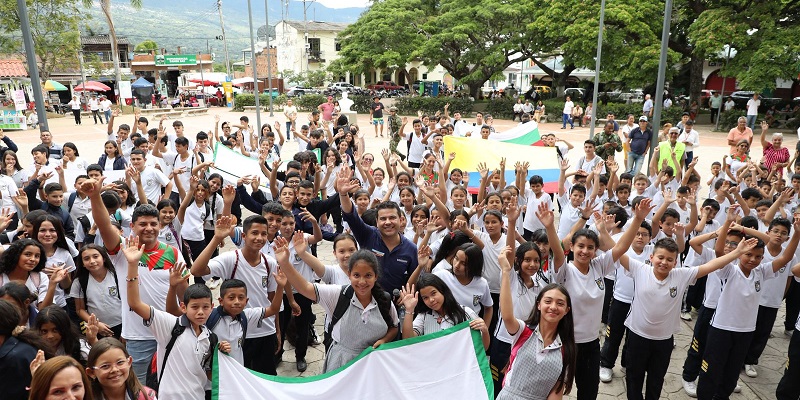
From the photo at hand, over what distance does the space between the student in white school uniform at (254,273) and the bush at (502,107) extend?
87.2 ft

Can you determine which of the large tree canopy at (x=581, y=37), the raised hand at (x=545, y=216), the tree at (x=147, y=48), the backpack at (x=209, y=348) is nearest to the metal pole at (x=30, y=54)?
the backpack at (x=209, y=348)

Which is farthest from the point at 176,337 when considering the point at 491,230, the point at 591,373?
the point at 591,373

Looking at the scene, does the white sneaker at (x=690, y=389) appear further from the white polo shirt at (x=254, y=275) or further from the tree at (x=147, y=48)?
the tree at (x=147, y=48)

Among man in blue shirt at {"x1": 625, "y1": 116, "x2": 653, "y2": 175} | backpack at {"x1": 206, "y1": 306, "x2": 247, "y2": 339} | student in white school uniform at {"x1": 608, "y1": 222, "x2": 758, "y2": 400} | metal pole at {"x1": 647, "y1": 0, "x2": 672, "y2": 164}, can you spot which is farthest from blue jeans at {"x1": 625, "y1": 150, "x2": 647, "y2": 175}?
backpack at {"x1": 206, "y1": 306, "x2": 247, "y2": 339}

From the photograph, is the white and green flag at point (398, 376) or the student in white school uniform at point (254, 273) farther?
→ the student in white school uniform at point (254, 273)

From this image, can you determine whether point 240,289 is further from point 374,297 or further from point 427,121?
point 427,121

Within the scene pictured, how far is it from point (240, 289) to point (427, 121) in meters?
9.54

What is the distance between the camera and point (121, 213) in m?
5.60

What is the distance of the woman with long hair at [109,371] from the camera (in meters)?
2.76

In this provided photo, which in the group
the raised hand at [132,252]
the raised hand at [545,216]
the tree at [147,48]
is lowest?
the raised hand at [132,252]

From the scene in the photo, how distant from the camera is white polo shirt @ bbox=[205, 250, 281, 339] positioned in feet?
13.3

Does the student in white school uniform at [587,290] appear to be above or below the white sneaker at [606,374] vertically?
above

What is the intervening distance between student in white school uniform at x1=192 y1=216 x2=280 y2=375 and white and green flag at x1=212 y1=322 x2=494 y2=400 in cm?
77

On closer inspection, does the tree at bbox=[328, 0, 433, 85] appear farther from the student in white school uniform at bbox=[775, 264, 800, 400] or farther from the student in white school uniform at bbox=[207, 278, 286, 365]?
the student in white school uniform at bbox=[207, 278, 286, 365]
